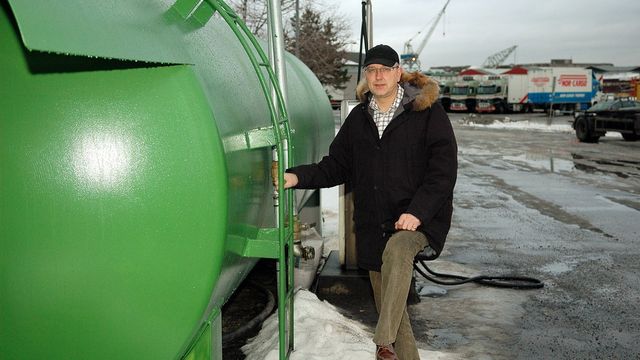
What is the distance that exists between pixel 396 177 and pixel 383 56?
63cm

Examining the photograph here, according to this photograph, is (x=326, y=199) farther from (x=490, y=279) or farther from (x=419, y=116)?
(x=419, y=116)

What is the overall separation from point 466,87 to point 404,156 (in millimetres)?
49836

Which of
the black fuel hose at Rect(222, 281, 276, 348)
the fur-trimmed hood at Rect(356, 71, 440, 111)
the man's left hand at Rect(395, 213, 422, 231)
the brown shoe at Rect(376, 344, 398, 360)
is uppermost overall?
the fur-trimmed hood at Rect(356, 71, 440, 111)

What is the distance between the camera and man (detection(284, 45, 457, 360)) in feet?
10.8

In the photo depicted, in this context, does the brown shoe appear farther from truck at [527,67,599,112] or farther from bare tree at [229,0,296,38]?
truck at [527,67,599,112]

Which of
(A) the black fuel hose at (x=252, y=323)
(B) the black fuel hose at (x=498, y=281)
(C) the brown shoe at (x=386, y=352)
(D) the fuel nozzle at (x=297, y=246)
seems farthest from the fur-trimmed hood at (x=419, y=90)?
(B) the black fuel hose at (x=498, y=281)

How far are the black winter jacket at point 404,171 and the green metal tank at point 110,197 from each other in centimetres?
126

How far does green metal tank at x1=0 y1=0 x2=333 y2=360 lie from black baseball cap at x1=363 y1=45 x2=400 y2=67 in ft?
4.59

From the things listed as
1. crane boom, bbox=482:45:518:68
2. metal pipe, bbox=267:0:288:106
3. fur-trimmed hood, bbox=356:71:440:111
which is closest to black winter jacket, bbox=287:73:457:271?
fur-trimmed hood, bbox=356:71:440:111

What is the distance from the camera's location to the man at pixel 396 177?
329cm

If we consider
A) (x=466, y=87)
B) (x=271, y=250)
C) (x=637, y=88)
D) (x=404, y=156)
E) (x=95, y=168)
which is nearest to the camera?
(x=95, y=168)

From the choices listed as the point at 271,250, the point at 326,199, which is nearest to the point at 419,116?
the point at 271,250

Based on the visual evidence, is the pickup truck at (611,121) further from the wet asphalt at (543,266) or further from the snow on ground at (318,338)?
the snow on ground at (318,338)

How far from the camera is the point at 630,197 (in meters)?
11.4
